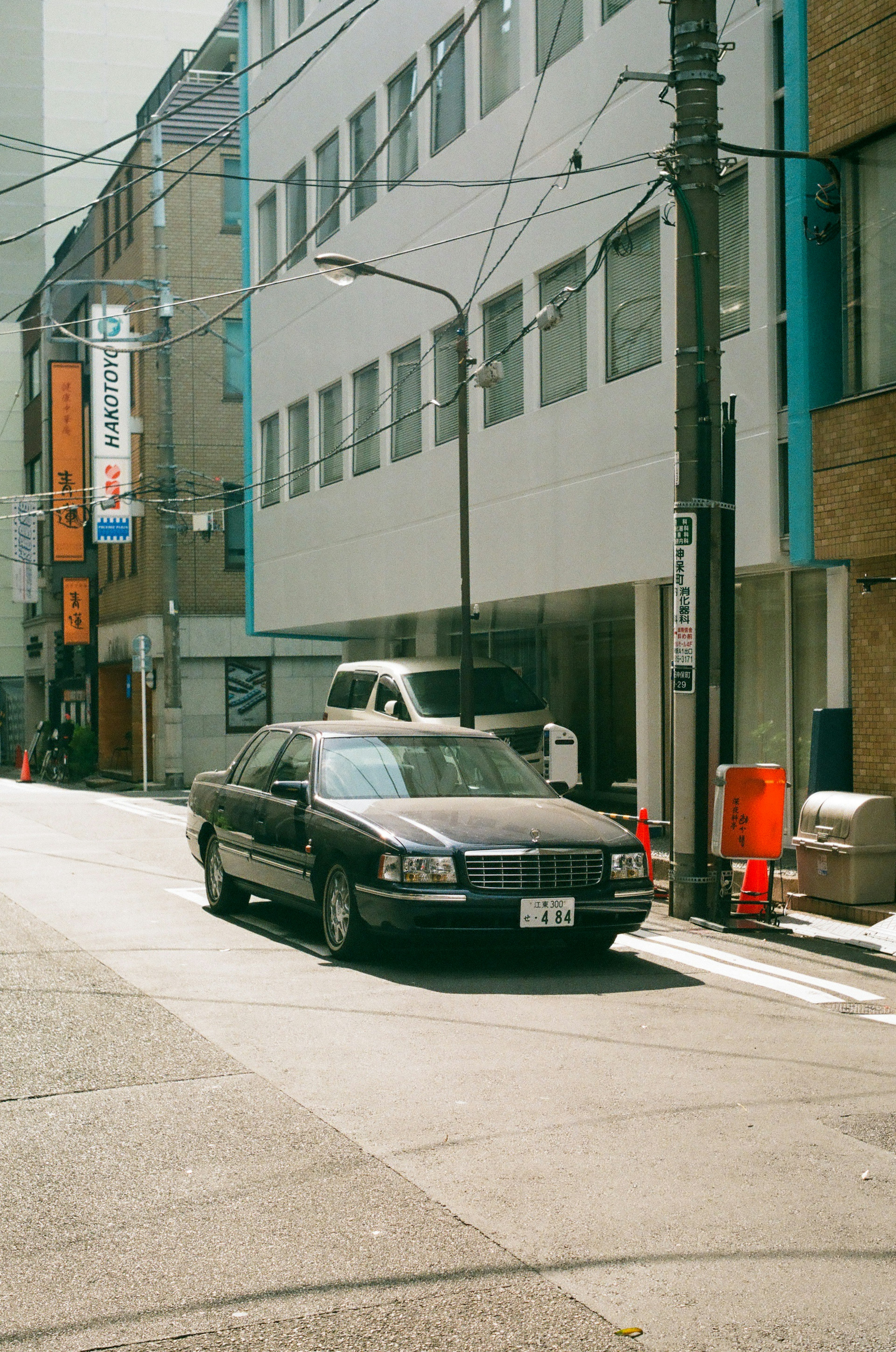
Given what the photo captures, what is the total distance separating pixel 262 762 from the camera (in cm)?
1175

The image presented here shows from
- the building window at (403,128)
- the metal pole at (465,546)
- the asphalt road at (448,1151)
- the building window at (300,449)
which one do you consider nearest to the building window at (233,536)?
the building window at (300,449)

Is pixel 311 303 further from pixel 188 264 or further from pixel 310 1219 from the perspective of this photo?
pixel 310 1219

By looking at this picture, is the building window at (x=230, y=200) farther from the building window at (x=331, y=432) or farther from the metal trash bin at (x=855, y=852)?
the metal trash bin at (x=855, y=852)

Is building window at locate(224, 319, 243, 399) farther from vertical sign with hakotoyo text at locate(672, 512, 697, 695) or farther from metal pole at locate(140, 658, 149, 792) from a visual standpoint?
vertical sign with hakotoyo text at locate(672, 512, 697, 695)

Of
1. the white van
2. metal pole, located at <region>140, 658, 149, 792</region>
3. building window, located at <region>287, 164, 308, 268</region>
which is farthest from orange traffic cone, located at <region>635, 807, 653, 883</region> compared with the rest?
metal pole, located at <region>140, 658, 149, 792</region>

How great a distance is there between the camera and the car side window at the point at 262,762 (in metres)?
11.5

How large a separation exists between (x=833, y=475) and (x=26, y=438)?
50237mm

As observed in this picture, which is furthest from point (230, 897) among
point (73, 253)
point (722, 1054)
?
point (73, 253)

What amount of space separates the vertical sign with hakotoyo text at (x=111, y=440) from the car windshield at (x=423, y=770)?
27.7m

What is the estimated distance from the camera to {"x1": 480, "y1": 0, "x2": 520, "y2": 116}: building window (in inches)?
793

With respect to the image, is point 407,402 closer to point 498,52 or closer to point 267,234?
point 498,52

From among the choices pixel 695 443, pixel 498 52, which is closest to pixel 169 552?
pixel 498 52

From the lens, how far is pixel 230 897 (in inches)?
465

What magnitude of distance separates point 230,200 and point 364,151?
15041 millimetres
